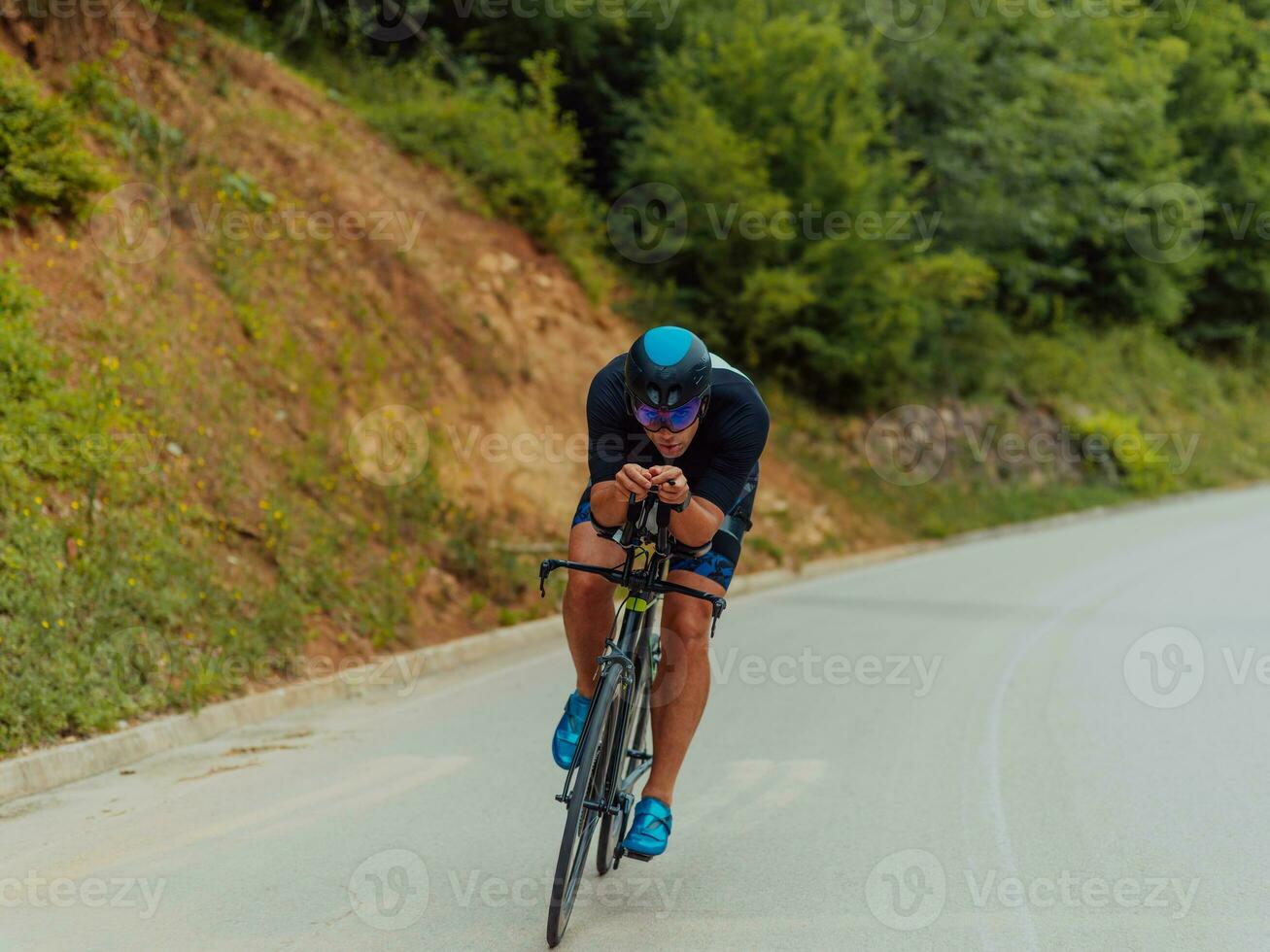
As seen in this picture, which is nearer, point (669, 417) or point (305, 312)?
point (669, 417)

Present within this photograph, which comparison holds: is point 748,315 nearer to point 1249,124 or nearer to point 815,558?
point 815,558

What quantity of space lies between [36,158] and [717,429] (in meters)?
8.42

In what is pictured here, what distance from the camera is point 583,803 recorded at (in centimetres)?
465

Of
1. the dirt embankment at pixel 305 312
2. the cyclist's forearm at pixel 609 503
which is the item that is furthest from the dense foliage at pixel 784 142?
the cyclist's forearm at pixel 609 503

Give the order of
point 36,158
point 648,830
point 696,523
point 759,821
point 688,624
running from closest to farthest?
1. point 696,523
2. point 648,830
3. point 688,624
4. point 759,821
5. point 36,158

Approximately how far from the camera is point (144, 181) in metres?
13.8

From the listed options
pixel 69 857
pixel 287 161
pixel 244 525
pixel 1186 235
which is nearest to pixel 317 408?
pixel 244 525

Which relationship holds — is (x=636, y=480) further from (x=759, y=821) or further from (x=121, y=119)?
(x=121, y=119)

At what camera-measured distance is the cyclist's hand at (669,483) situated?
4.65m

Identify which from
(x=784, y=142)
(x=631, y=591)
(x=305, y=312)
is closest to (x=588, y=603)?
(x=631, y=591)

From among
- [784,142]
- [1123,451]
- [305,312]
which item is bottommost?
[1123,451]

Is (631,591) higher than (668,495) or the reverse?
the reverse

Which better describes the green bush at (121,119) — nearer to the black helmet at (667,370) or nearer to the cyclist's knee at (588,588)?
the cyclist's knee at (588,588)

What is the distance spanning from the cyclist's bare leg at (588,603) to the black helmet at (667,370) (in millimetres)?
717
